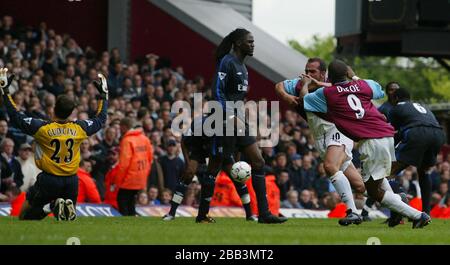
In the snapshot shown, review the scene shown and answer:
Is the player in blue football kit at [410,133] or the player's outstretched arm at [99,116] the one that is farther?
the player in blue football kit at [410,133]

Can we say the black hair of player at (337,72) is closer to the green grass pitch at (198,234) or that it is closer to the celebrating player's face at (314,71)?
the celebrating player's face at (314,71)

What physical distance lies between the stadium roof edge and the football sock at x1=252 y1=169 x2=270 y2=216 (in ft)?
49.9

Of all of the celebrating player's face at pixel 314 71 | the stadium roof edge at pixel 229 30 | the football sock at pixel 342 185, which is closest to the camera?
the football sock at pixel 342 185

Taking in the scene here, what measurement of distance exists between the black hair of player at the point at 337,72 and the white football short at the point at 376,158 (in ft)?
2.70

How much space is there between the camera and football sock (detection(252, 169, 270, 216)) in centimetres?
1530

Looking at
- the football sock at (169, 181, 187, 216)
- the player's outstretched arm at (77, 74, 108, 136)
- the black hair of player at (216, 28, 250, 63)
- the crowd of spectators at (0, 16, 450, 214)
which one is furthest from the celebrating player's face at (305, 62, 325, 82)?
the crowd of spectators at (0, 16, 450, 214)

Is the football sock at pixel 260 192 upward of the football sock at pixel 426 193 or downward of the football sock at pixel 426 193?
upward

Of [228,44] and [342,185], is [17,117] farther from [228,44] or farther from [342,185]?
[342,185]

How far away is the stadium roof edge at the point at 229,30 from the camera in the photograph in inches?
1215

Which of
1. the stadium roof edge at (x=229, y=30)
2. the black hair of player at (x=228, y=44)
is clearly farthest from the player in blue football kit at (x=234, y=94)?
the stadium roof edge at (x=229, y=30)

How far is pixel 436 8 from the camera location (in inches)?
946

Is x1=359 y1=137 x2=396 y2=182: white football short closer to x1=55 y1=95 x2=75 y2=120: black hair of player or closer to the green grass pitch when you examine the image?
the green grass pitch
